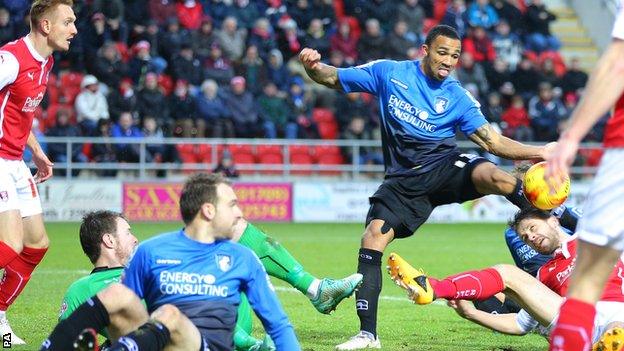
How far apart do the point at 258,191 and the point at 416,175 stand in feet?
43.0

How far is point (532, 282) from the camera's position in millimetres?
6652

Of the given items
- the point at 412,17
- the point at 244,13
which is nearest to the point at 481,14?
the point at 412,17

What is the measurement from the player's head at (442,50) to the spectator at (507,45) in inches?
721

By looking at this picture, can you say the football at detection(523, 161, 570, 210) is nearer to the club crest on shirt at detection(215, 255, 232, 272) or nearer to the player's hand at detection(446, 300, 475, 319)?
the player's hand at detection(446, 300, 475, 319)

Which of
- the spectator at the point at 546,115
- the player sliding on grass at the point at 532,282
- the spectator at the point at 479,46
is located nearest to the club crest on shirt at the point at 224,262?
the player sliding on grass at the point at 532,282

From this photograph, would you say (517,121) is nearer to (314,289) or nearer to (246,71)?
(246,71)

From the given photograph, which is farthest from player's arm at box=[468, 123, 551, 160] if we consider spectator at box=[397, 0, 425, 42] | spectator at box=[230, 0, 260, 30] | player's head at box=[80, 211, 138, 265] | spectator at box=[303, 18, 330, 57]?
spectator at box=[397, 0, 425, 42]

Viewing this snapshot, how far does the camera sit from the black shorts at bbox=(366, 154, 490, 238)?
798 centimetres

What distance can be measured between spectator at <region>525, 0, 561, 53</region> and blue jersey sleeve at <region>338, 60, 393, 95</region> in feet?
63.2

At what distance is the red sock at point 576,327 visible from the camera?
4.59 m

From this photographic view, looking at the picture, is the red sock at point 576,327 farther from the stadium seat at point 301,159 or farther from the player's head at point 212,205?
the stadium seat at point 301,159

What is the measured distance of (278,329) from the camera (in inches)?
211

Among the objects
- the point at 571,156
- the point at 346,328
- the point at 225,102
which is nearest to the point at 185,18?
the point at 225,102

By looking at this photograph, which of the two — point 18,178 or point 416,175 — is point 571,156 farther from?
point 18,178
